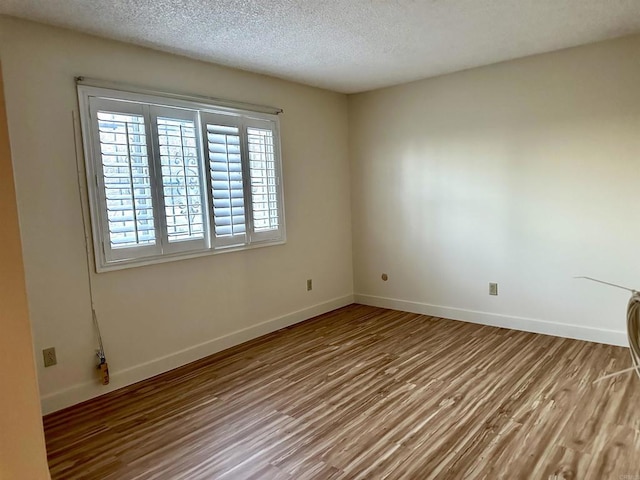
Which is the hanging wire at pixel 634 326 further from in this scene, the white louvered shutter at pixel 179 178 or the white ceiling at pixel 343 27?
the white louvered shutter at pixel 179 178

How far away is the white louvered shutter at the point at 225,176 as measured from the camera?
3506 millimetres

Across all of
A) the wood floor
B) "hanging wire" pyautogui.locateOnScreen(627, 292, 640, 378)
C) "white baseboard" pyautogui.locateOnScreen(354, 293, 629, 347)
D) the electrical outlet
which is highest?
"hanging wire" pyautogui.locateOnScreen(627, 292, 640, 378)

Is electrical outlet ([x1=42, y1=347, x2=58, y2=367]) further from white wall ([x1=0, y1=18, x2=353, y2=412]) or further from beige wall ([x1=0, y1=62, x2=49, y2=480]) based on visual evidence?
beige wall ([x1=0, y1=62, x2=49, y2=480])

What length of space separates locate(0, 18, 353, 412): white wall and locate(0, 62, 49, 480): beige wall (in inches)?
63.3

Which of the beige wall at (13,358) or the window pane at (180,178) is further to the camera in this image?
the window pane at (180,178)

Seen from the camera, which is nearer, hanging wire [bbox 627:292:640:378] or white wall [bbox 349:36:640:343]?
hanging wire [bbox 627:292:640:378]

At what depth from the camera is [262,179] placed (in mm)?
3959

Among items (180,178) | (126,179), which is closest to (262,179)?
(180,178)

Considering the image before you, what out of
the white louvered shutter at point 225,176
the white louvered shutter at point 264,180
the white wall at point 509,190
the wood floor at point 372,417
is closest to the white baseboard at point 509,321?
the white wall at point 509,190

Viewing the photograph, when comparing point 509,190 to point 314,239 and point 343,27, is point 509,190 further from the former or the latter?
point 343,27

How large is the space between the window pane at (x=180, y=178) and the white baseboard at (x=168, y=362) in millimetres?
945

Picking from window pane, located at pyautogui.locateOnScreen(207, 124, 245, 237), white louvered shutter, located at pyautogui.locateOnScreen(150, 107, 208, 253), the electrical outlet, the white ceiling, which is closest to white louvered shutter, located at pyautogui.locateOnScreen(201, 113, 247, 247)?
window pane, located at pyautogui.locateOnScreen(207, 124, 245, 237)

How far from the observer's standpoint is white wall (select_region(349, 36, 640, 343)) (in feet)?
11.1

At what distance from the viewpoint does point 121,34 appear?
282cm
